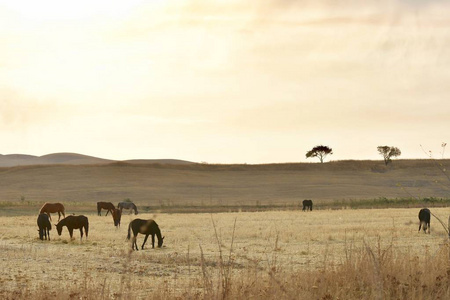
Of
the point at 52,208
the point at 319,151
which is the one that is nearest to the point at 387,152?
the point at 319,151

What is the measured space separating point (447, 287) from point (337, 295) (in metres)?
2.14

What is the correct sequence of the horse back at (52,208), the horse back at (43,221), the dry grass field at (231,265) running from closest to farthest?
the dry grass field at (231,265) → the horse back at (43,221) → the horse back at (52,208)

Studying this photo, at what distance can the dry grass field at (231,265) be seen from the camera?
33.0 ft

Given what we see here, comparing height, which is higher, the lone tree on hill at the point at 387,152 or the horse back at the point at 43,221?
the lone tree on hill at the point at 387,152

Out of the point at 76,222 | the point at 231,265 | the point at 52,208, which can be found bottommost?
the point at 231,265

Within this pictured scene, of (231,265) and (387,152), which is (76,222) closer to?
(231,265)

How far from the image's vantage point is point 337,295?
32.1ft

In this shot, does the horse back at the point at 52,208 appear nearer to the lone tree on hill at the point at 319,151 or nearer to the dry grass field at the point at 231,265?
the dry grass field at the point at 231,265

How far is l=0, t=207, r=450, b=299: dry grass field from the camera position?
33.0 ft

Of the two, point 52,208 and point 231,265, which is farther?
point 52,208

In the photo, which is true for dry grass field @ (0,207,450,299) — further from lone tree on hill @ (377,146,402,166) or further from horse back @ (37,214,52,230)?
lone tree on hill @ (377,146,402,166)

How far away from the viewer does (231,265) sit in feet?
39.2

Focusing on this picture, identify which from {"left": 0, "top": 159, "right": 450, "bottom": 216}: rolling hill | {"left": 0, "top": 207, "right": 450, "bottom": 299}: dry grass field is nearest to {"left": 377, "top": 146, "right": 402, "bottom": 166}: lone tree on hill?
{"left": 0, "top": 159, "right": 450, "bottom": 216}: rolling hill

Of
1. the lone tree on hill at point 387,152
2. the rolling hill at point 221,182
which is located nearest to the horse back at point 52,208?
the rolling hill at point 221,182
